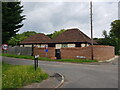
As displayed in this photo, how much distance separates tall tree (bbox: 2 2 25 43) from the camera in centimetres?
1394

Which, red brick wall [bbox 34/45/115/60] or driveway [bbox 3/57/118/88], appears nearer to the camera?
driveway [bbox 3/57/118/88]

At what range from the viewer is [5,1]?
44.6 feet

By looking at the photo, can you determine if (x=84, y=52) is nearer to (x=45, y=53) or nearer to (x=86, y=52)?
(x=86, y=52)

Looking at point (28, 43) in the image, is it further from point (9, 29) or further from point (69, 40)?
point (9, 29)

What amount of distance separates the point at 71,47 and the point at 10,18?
12839 millimetres

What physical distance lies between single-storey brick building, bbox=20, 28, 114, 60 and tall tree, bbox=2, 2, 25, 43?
409cm

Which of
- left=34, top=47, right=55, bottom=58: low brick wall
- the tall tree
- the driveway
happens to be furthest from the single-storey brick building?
the driveway

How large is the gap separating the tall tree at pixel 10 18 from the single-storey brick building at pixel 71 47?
13.4ft

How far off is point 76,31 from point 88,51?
1098cm

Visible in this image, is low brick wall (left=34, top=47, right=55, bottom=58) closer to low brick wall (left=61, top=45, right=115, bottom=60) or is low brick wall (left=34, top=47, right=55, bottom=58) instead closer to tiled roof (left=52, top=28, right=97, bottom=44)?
low brick wall (left=61, top=45, right=115, bottom=60)

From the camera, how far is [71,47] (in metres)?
24.9

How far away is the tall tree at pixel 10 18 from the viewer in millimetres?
13937

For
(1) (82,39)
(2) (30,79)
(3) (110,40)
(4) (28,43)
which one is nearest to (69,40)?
(1) (82,39)

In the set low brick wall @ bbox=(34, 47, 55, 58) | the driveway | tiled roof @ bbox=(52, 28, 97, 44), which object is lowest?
the driveway
